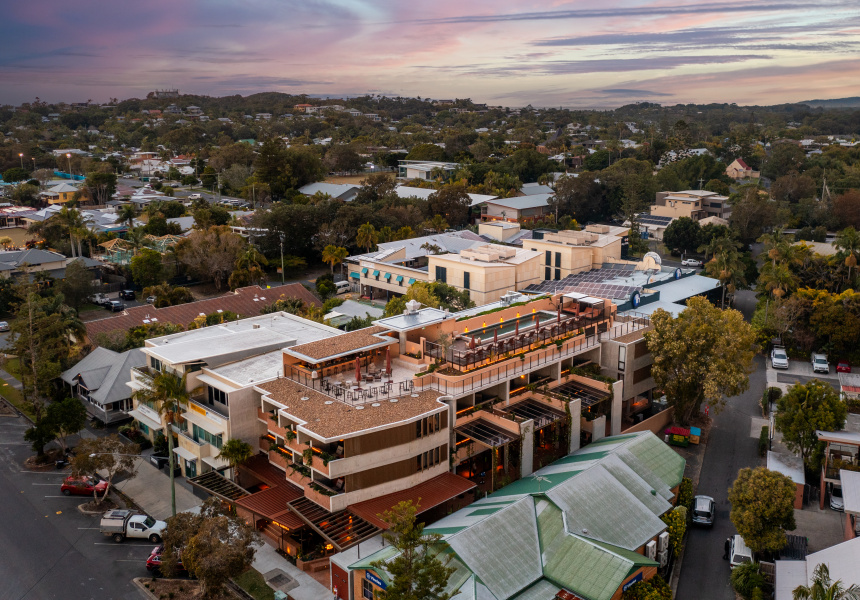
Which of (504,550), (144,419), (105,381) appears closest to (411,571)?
(504,550)

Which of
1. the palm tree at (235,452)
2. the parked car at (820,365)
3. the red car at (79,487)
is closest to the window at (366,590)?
the palm tree at (235,452)

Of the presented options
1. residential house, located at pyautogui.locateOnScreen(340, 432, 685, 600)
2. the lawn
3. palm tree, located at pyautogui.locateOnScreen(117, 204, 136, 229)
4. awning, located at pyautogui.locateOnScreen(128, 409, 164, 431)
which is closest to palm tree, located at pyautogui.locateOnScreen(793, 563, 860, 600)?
residential house, located at pyautogui.locateOnScreen(340, 432, 685, 600)

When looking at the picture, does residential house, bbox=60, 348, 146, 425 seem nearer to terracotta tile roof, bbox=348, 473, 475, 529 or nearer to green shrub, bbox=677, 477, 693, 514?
terracotta tile roof, bbox=348, 473, 475, 529

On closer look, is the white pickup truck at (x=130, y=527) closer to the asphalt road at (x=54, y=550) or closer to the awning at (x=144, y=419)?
the asphalt road at (x=54, y=550)

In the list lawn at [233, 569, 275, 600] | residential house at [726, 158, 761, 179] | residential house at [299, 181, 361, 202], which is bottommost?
lawn at [233, 569, 275, 600]

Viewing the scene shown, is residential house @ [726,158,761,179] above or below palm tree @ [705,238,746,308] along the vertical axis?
above

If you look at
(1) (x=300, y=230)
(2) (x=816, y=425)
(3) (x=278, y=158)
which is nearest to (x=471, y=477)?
(2) (x=816, y=425)

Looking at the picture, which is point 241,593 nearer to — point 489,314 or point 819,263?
point 489,314

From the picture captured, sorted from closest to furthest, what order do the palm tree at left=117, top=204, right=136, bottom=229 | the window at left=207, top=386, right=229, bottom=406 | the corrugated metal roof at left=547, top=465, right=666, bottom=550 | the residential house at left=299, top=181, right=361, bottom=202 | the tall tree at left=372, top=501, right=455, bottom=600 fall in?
the tall tree at left=372, top=501, right=455, bottom=600
the corrugated metal roof at left=547, top=465, right=666, bottom=550
the window at left=207, top=386, right=229, bottom=406
the palm tree at left=117, top=204, right=136, bottom=229
the residential house at left=299, top=181, right=361, bottom=202
